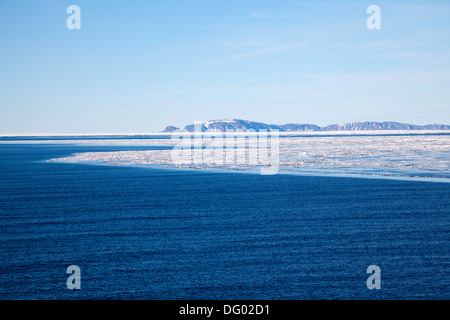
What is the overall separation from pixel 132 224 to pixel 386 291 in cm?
890

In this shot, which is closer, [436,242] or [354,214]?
[436,242]

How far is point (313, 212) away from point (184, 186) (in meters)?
10.4

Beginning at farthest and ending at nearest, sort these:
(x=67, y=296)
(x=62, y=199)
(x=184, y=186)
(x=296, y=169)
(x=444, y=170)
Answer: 1. (x=296, y=169)
2. (x=444, y=170)
3. (x=184, y=186)
4. (x=62, y=199)
5. (x=67, y=296)

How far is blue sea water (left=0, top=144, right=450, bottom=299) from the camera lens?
1027 centimetres

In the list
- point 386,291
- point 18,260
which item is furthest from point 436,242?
point 18,260

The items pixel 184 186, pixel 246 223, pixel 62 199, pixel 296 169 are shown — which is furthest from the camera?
pixel 296 169

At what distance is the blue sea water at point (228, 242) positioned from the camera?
10266mm

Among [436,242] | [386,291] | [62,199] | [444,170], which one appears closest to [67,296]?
[386,291]

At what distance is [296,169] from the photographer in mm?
36594

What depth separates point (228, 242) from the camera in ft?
44.8
